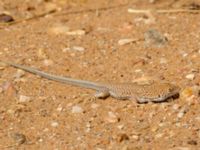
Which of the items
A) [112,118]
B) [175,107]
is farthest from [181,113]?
[112,118]

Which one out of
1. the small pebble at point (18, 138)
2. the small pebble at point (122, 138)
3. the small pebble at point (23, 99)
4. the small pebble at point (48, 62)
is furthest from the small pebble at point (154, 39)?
the small pebble at point (18, 138)

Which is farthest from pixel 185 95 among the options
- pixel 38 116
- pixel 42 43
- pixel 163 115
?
pixel 42 43

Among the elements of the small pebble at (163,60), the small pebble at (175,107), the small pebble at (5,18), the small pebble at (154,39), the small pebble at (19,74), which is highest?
the small pebble at (5,18)

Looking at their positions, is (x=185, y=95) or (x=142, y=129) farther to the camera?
(x=185, y=95)

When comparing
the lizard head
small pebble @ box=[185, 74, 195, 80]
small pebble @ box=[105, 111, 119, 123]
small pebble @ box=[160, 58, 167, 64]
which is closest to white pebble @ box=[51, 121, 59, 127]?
small pebble @ box=[105, 111, 119, 123]

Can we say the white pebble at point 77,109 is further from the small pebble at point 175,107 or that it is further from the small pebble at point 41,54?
the small pebble at point 41,54

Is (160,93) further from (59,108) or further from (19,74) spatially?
(19,74)

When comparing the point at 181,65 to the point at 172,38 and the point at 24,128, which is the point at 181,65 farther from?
the point at 24,128
